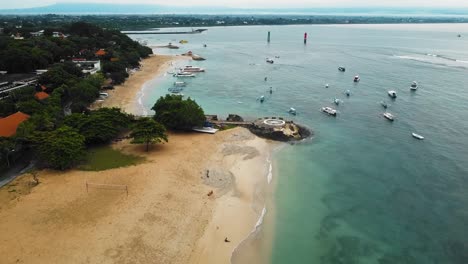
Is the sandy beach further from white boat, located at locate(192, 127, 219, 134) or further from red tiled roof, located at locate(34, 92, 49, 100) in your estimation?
red tiled roof, located at locate(34, 92, 49, 100)

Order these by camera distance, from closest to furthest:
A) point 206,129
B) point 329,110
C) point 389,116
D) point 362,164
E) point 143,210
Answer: point 143,210 → point 362,164 → point 206,129 → point 389,116 → point 329,110

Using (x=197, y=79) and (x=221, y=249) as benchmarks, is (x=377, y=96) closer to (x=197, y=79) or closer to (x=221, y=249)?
(x=197, y=79)

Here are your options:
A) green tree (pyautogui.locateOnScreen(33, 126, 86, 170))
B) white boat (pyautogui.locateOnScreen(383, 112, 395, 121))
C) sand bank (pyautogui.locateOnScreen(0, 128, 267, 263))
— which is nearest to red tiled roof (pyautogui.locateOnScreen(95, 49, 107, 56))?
green tree (pyautogui.locateOnScreen(33, 126, 86, 170))

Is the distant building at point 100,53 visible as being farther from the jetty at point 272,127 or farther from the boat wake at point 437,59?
the boat wake at point 437,59

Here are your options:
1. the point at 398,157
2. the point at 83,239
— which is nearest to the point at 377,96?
the point at 398,157

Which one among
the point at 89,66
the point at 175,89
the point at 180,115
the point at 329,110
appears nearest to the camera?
the point at 180,115

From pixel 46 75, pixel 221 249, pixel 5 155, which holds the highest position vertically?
pixel 46 75

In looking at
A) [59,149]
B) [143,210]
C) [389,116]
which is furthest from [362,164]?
[59,149]

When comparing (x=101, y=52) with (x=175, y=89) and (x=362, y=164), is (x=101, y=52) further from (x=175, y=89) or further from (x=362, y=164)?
(x=362, y=164)
